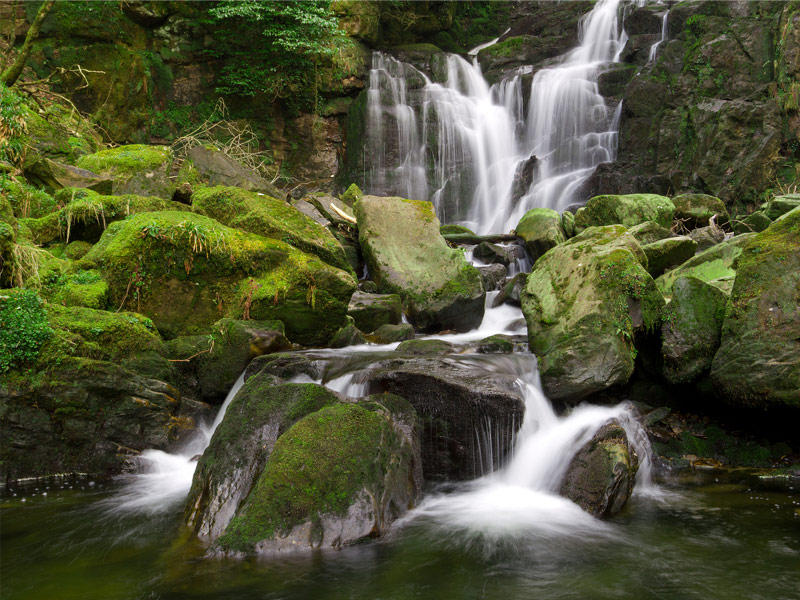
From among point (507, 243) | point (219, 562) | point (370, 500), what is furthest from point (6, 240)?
point (507, 243)

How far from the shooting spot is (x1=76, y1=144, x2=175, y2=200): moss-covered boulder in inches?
334

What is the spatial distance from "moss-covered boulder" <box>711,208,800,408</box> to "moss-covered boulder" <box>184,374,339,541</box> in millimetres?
3696

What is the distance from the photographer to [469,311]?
870cm

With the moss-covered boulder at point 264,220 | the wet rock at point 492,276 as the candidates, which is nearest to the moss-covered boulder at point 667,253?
the wet rock at point 492,276

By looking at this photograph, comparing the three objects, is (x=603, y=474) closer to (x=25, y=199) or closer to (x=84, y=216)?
(x=84, y=216)

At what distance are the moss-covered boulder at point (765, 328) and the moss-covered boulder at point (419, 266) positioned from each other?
4.01 meters

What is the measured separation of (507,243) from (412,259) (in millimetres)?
4120

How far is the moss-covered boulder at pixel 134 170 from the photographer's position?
8.48 meters

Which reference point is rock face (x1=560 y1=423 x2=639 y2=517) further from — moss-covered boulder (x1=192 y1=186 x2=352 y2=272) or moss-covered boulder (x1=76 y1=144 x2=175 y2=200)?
moss-covered boulder (x1=76 y1=144 x2=175 y2=200)

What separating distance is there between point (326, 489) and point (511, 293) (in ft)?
21.3

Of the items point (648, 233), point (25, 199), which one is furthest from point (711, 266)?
point (25, 199)

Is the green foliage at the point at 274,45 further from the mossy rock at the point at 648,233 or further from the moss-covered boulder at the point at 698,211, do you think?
the mossy rock at the point at 648,233

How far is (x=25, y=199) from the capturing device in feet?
24.5

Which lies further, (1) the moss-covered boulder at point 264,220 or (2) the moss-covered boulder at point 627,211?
(2) the moss-covered boulder at point 627,211
